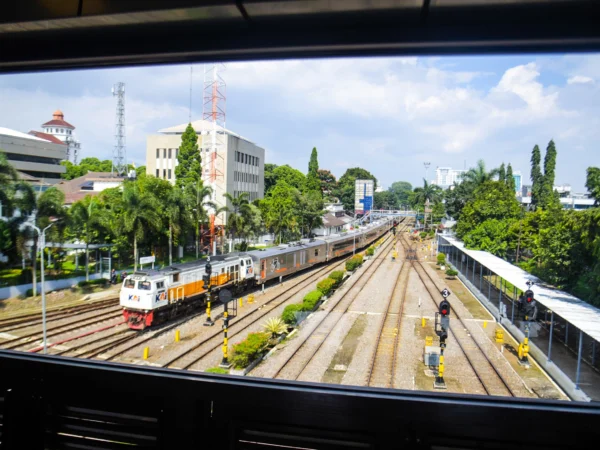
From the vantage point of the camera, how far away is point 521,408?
1082 millimetres

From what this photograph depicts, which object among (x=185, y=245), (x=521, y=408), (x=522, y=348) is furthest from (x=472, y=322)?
(x=521, y=408)

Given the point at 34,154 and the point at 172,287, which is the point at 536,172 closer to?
the point at 34,154

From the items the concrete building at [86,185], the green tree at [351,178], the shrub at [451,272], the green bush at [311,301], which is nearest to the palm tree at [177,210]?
the concrete building at [86,185]

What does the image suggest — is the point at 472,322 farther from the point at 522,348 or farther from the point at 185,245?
the point at 185,245

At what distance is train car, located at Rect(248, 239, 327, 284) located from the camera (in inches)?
398

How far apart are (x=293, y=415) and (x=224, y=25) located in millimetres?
1185

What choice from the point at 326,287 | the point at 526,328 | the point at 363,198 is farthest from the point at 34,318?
the point at 326,287

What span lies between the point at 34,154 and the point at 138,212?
1.84 metres

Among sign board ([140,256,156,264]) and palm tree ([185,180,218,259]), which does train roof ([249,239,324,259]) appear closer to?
sign board ([140,256,156,264])

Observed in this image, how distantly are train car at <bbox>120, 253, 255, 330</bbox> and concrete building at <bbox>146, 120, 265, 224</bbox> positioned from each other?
11.9ft

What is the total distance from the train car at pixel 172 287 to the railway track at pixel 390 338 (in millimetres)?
3403

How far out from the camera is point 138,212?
3.88m

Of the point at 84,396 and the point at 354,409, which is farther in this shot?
the point at 84,396

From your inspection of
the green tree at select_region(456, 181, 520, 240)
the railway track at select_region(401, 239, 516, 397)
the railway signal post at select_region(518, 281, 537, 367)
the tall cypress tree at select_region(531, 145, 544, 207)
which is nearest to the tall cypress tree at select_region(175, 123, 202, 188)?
the tall cypress tree at select_region(531, 145, 544, 207)
